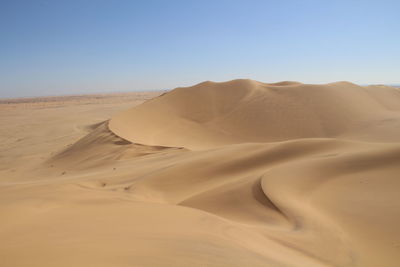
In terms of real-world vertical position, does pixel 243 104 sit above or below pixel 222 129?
above

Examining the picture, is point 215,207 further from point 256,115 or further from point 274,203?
point 256,115

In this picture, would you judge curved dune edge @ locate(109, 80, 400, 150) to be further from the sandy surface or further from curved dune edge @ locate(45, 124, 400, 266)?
curved dune edge @ locate(45, 124, 400, 266)

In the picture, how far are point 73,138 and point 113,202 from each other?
1402cm

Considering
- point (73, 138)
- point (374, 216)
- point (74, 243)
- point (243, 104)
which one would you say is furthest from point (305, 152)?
point (73, 138)

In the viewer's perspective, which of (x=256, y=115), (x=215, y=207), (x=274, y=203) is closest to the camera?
(x=274, y=203)

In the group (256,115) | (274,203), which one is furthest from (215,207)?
(256,115)

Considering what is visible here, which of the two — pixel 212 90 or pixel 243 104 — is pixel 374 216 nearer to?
pixel 243 104

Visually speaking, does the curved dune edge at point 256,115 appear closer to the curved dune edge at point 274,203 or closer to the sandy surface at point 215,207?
the sandy surface at point 215,207

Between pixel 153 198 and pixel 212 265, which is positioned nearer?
pixel 212 265

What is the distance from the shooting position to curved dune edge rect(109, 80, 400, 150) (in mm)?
11672

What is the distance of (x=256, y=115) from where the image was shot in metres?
13.3

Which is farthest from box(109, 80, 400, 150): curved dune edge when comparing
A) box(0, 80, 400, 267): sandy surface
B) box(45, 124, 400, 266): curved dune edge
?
box(45, 124, 400, 266): curved dune edge

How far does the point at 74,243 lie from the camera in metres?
2.21

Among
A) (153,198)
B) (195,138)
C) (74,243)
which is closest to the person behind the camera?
(74,243)
